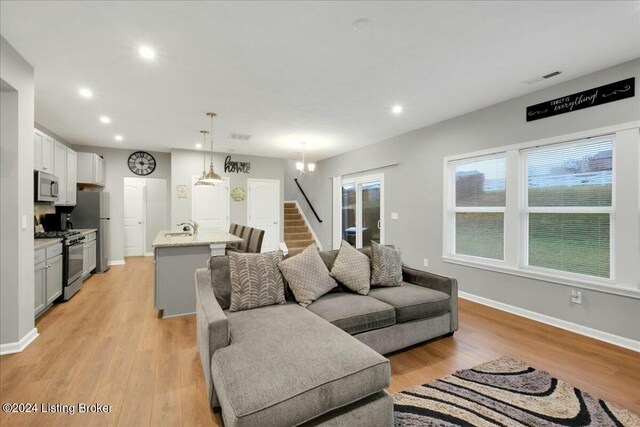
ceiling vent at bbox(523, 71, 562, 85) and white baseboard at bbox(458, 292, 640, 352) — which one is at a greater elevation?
ceiling vent at bbox(523, 71, 562, 85)

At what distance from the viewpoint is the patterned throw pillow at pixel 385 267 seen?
119 inches

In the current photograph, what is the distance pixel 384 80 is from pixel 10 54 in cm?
342

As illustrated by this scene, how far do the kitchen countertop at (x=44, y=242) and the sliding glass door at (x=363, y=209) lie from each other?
15.5 ft

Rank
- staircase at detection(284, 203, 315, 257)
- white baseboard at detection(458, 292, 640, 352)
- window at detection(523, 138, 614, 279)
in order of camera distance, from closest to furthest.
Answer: white baseboard at detection(458, 292, 640, 352)
window at detection(523, 138, 614, 279)
staircase at detection(284, 203, 315, 257)

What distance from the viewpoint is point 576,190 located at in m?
3.18

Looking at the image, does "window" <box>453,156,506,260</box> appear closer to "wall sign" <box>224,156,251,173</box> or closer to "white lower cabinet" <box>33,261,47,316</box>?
"wall sign" <box>224,156,251,173</box>

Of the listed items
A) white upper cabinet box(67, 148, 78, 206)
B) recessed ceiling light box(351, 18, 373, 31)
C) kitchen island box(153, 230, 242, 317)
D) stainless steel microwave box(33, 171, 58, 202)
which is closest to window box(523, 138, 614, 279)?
recessed ceiling light box(351, 18, 373, 31)

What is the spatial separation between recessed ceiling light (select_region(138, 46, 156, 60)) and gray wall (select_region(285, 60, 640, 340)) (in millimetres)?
3944

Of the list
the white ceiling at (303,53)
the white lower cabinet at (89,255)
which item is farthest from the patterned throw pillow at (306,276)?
the white lower cabinet at (89,255)

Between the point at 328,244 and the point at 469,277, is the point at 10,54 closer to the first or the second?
the point at 469,277

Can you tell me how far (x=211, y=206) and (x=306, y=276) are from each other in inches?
200

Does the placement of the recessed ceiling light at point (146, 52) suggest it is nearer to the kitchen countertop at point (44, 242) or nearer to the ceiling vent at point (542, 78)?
the kitchen countertop at point (44, 242)

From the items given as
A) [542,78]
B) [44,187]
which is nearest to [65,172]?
[44,187]

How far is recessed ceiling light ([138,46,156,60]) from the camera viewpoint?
2537 mm
